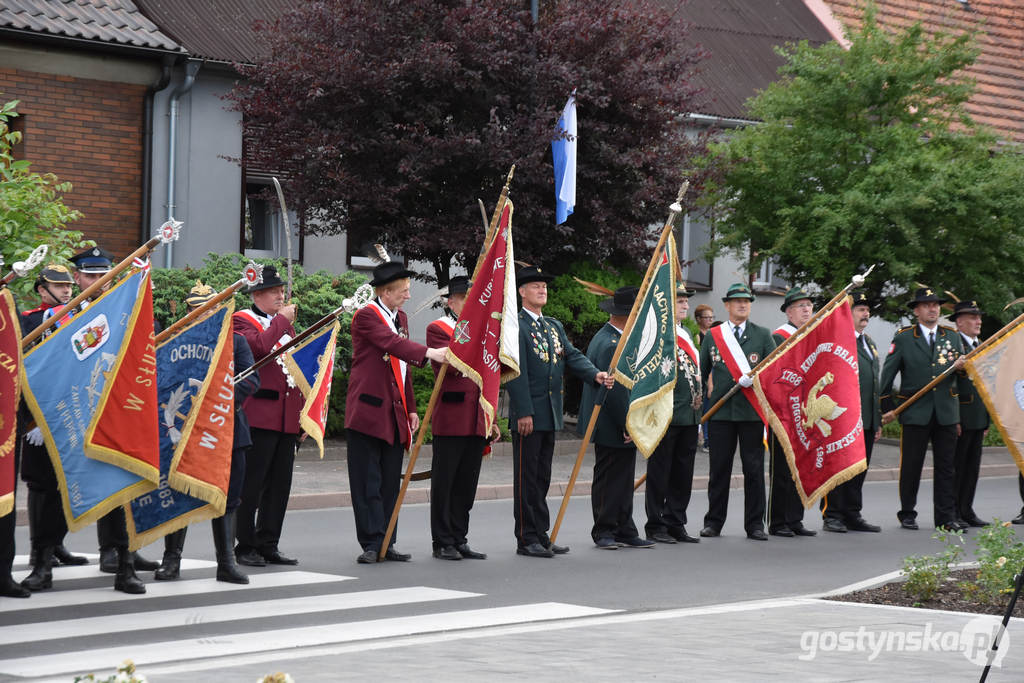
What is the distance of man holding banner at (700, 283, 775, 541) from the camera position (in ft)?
42.3

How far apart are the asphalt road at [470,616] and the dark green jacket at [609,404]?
0.90 metres

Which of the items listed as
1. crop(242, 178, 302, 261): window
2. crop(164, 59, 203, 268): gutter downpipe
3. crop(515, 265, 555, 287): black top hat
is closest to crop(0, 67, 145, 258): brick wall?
crop(164, 59, 203, 268): gutter downpipe

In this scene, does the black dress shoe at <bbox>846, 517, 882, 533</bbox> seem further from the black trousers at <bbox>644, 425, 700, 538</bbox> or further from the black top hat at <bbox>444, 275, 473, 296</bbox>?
the black top hat at <bbox>444, 275, 473, 296</bbox>

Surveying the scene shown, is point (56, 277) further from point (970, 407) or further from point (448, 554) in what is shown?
point (970, 407)

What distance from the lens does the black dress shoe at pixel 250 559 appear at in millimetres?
10594

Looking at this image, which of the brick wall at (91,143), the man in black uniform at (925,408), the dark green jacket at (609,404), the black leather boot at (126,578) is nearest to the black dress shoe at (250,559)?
the black leather boot at (126,578)

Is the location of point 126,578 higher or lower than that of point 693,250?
lower

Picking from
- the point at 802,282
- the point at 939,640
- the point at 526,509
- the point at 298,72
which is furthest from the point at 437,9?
the point at 939,640

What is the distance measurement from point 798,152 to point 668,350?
11079 mm

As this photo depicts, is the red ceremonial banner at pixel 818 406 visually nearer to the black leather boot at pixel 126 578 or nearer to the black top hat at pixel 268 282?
the black top hat at pixel 268 282

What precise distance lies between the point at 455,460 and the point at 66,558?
2.81 m

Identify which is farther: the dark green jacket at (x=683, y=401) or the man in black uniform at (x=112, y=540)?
the dark green jacket at (x=683, y=401)

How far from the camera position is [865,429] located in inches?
556

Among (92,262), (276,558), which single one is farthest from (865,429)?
(92,262)
